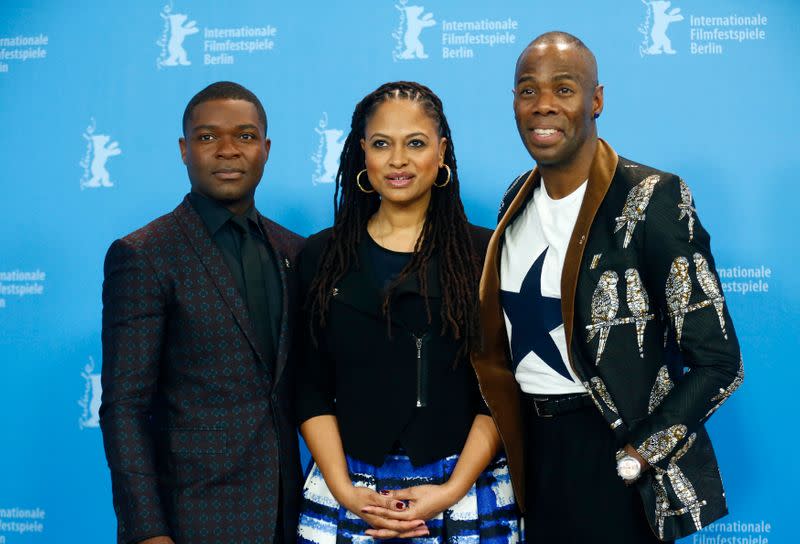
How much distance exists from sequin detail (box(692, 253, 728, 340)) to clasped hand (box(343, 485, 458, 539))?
30.7 inches

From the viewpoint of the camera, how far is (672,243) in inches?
82.4

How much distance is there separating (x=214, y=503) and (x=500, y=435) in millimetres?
Answer: 749

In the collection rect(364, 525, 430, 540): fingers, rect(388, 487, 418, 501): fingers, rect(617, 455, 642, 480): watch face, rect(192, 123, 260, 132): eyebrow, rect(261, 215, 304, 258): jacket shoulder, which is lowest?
rect(364, 525, 430, 540): fingers

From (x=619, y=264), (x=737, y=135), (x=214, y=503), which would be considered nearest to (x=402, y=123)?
(x=619, y=264)

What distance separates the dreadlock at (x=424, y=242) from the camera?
7.79ft

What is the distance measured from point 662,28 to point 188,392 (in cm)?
208

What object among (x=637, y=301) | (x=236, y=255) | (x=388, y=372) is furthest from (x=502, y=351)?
(x=236, y=255)

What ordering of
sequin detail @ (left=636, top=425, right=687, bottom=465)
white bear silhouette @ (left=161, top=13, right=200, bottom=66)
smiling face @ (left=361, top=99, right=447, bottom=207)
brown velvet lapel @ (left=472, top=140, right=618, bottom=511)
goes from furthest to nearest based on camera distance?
white bear silhouette @ (left=161, top=13, right=200, bottom=66)
smiling face @ (left=361, top=99, right=447, bottom=207)
brown velvet lapel @ (left=472, top=140, right=618, bottom=511)
sequin detail @ (left=636, top=425, right=687, bottom=465)

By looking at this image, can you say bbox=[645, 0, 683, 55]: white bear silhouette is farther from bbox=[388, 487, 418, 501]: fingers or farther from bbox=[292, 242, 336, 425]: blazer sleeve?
bbox=[388, 487, 418, 501]: fingers

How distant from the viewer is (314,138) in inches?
133

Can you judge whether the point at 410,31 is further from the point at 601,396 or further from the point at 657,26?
the point at 601,396

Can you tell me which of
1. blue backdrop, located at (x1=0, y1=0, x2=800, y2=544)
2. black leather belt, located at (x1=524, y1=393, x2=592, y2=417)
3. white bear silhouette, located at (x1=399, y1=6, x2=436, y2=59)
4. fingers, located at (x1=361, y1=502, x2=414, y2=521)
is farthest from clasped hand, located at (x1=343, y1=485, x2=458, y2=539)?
white bear silhouette, located at (x1=399, y1=6, x2=436, y2=59)

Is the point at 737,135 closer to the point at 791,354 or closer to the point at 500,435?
the point at 791,354

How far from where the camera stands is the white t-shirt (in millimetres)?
2271
